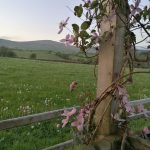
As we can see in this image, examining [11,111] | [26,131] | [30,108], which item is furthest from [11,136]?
[30,108]

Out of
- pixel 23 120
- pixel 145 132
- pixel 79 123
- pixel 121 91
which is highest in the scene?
pixel 121 91

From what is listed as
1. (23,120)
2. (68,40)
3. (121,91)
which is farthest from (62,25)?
(23,120)

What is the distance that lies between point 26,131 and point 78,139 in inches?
236

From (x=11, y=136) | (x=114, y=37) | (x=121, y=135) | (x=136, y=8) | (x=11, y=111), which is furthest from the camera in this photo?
(x=11, y=111)

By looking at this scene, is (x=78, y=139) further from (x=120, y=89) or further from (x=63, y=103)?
(x=63, y=103)

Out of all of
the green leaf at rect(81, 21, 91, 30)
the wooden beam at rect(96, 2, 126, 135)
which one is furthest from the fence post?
the green leaf at rect(81, 21, 91, 30)

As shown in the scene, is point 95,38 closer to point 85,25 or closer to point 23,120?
point 85,25

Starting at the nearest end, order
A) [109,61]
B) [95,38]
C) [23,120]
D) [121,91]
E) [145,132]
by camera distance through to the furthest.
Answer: [121,91] < [95,38] < [109,61] < [145,132] < [23,120]

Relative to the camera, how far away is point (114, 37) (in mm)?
2611

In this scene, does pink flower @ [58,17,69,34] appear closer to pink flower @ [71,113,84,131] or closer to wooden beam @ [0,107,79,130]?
pink flower @ [71,113,84,131]

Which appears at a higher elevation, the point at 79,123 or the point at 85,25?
the point at 85,25

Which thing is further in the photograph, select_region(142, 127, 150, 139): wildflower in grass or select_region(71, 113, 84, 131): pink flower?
select_region(142, 127, 150, 139): wildflower in grass

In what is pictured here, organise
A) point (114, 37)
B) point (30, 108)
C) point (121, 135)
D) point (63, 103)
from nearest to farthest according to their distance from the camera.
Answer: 1. point (114, 37)
2. point (121, 135)
3. point (30, 108)
4. point (63, 103)

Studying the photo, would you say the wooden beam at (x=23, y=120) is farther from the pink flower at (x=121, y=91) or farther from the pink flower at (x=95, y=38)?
the pink flower at (x=121, y=91)
